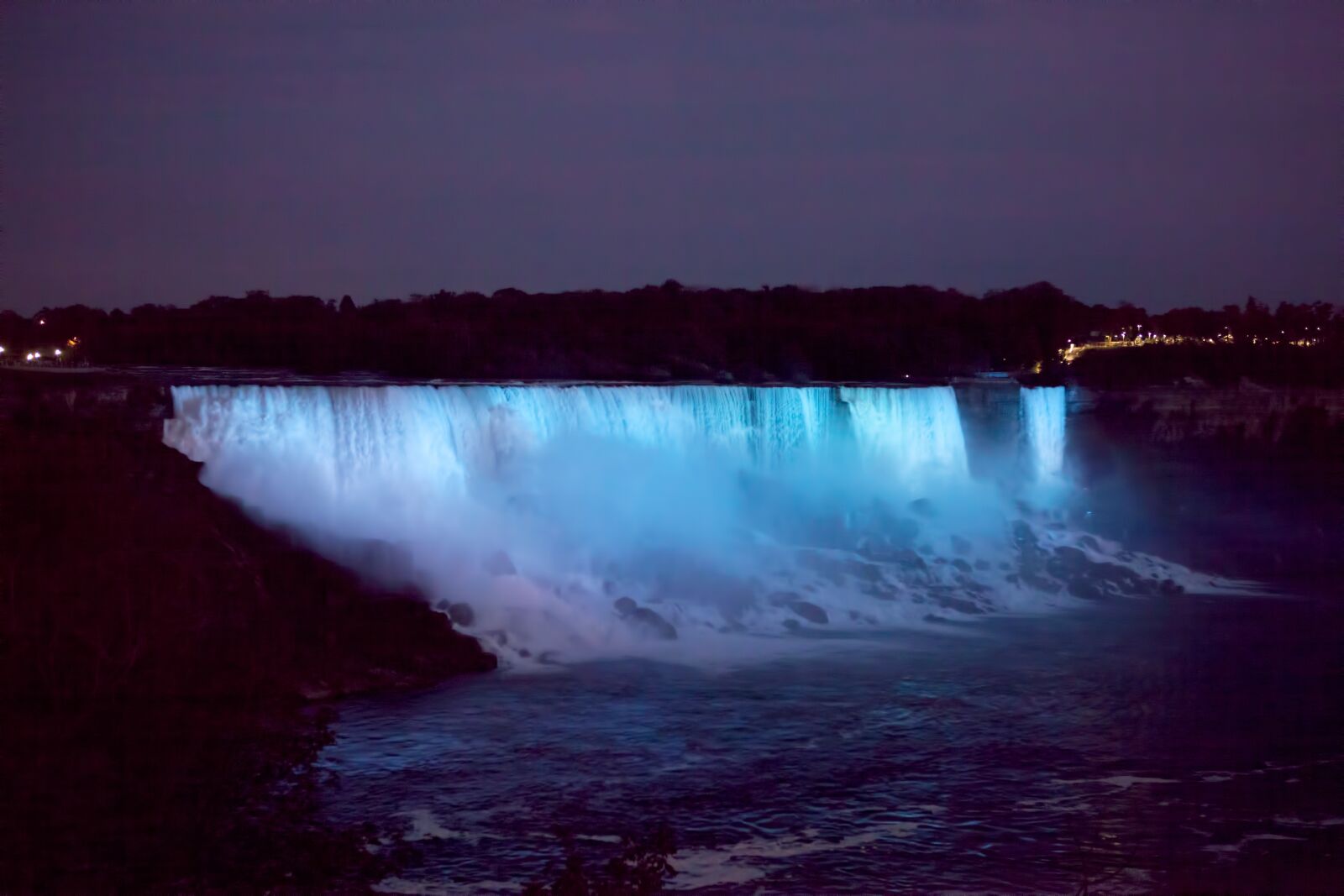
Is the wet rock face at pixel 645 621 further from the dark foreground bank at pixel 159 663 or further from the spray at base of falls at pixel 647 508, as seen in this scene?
the dark foreground bank at pixel 159 663

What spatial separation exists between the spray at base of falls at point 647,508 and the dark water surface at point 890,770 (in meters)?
2.65

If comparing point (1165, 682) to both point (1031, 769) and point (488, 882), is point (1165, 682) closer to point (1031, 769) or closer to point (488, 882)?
point (1031, 769)

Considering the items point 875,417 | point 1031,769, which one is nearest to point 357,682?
point 1031,769

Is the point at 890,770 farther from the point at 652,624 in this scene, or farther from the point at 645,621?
the point at 645,621

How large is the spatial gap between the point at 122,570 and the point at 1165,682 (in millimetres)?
12764

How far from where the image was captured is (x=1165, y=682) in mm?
18141

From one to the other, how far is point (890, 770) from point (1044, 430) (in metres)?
Answer: 22.5

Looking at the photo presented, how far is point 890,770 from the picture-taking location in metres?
13.9

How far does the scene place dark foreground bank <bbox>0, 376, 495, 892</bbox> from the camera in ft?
36.0

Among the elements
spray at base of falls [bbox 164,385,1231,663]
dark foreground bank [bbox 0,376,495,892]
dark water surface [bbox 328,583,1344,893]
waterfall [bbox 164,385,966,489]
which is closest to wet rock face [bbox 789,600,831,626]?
spray at base of falls [bbox 164,385,1231,663]

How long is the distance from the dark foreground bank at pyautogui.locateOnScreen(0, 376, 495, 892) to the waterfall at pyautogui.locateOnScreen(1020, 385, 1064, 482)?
65.0ft

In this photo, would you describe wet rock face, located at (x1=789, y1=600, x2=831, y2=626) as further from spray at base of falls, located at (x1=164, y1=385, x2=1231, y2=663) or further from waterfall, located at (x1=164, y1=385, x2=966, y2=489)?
waterfall, located at (x1=164, y1=385, x2=966, y2=489)

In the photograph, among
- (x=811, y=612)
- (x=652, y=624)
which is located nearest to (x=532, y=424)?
(x=652, y=624)

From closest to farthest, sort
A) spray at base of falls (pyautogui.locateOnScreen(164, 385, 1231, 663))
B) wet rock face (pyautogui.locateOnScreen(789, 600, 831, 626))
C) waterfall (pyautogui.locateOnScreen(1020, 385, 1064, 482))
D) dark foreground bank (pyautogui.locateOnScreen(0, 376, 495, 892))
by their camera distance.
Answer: dark foreground bank (pyautogui.locateOnScreen(0, 376, 495, 892))
spray at base of falls (pyautogui.locateOnScreen(164, 385, 1231, 663))
wet rock face (pyautogui.locateOnScreen(789, 600, 831, 626))
waterfall (pyautogui.locateOnScreen(1020, 385, 1064, 482))
